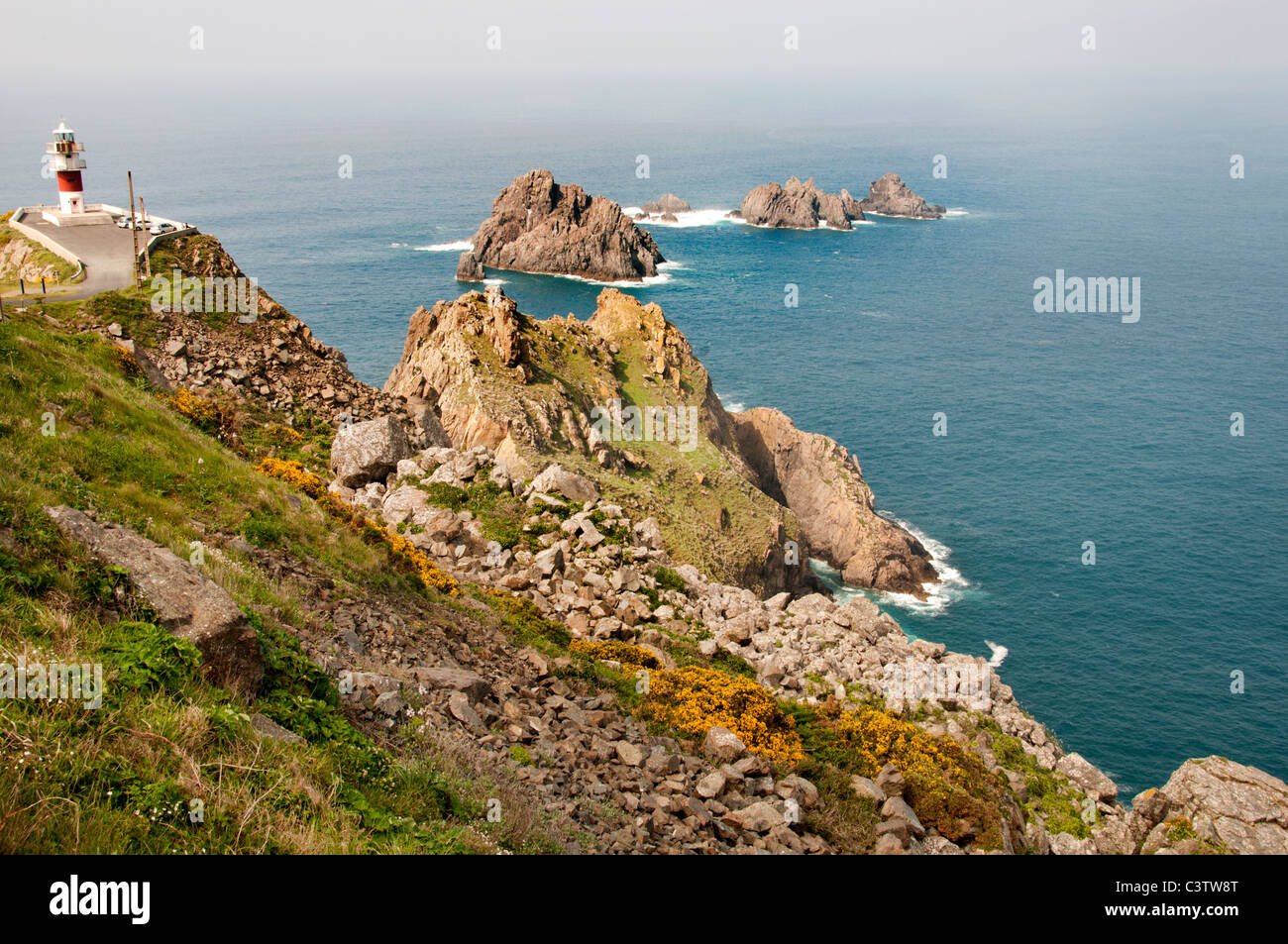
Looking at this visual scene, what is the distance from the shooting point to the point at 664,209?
625 feet

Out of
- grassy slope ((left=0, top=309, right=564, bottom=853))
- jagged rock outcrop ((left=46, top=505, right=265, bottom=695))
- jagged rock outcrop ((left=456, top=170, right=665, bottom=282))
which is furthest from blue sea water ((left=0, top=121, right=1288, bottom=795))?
jagged rock outcrop ((left=46, top=505, right=265, bottom=695))

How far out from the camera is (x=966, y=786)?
70.9ft

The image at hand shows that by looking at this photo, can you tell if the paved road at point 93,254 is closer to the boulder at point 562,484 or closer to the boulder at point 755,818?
the boulder at point 562,484

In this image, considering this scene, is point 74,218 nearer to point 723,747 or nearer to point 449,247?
point 723,747

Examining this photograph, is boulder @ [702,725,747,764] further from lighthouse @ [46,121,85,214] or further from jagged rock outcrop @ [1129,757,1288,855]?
lighthouse @ [46,121,85,214]

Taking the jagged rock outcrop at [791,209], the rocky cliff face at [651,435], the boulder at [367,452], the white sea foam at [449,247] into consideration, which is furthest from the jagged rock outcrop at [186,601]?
the jagged rock outcrop at [791,209]

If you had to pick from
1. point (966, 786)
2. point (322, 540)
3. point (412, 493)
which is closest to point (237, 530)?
point (322, 540)

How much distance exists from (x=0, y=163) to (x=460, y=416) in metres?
198

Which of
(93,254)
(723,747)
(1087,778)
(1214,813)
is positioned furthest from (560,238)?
(723,747)

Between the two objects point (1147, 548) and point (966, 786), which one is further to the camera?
point (1147, 548)

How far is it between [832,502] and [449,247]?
104 meters

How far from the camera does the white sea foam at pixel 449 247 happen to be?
480 feet

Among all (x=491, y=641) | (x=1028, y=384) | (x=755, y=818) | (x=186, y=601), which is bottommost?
(x=755, y=818)
